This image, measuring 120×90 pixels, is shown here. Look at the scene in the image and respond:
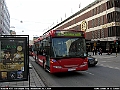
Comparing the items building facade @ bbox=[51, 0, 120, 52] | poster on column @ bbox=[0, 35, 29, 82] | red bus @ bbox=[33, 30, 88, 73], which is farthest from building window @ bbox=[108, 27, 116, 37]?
poster on column @ bbox=[0, 35, 29, 82]

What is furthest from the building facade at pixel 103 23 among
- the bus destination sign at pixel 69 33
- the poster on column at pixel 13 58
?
the poster on column at pixel 13 58

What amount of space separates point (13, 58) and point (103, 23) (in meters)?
48.4

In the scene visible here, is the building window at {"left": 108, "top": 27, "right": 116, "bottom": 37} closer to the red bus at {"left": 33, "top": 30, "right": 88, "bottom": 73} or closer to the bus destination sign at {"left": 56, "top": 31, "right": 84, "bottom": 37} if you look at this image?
the bus destination sign at {"left": 56, "top": 31, "right": 84, "bottom": 37}

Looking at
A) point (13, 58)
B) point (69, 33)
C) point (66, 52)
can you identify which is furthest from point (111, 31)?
point (13, 58)

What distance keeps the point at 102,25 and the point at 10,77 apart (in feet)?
161

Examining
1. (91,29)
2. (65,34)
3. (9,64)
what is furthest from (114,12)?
(9,64)

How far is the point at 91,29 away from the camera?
61.1 metres

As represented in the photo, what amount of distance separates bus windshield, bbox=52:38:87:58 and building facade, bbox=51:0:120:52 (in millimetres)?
30993

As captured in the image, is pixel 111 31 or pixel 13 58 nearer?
pixel 13 58

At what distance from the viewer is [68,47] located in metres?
11.7

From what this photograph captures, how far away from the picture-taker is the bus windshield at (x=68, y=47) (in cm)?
1160

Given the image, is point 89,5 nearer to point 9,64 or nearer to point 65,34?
point 65,34

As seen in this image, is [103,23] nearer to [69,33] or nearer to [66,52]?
[69,33]

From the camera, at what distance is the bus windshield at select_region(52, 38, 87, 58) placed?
1160 centimetres
